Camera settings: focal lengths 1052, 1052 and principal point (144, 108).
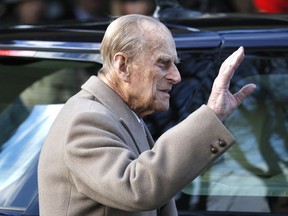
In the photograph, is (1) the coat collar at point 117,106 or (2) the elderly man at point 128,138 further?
(1) the coat collar at point 117,106

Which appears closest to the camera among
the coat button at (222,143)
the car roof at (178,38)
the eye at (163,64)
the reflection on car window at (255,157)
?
the coat button at (222,143)

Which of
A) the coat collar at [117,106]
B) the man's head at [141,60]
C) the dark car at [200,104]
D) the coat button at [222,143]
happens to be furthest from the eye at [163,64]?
the dark car at [200,104]

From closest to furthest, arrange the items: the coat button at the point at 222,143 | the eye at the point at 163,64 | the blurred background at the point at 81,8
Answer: the coat button at the point at 222,143, the eye at the point at 163,64, the blurred background at the point at 81,8

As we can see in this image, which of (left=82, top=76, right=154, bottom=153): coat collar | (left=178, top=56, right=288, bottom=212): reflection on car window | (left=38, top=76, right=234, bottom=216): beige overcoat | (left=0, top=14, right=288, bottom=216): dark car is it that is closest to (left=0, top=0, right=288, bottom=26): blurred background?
(left=0, top=14, right=288, bottom=216): dark car

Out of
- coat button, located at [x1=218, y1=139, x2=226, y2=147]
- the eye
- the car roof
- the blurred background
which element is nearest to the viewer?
coat button, located at [x1=218, y1=139, x2=226, y2=147]

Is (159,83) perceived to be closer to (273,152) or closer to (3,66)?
(273,152)

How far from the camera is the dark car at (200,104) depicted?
12.5 feet

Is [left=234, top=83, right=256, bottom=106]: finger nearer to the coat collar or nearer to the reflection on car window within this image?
the coat collar

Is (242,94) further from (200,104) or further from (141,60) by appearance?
(200,104)

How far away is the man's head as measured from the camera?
2.96 metres

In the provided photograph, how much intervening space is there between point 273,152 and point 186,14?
4.80 feet

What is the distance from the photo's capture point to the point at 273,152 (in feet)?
13.1

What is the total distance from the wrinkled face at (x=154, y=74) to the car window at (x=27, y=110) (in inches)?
35.6

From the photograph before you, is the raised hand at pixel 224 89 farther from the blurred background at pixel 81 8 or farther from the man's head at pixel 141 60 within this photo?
the blurred background at pixel 81 8
